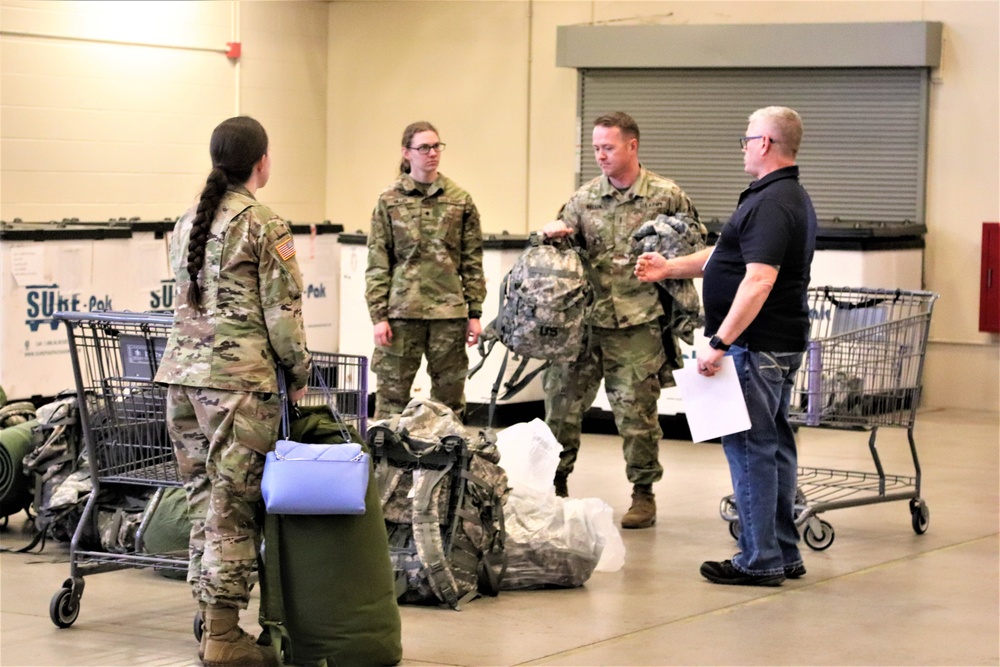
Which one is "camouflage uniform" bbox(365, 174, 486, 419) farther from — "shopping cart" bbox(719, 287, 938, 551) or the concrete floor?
"shopping cart" bbox(719, 287, 938, 551)

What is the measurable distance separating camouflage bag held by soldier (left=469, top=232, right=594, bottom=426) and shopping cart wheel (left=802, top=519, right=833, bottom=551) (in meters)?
1.27

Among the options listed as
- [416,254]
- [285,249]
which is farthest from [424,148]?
[285,249]

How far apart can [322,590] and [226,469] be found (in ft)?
1.49

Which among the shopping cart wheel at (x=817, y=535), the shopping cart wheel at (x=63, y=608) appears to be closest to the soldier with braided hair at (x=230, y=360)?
the shopping cart wheel at (x=63, y=608)

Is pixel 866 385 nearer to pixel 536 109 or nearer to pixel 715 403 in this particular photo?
pixel 715 403

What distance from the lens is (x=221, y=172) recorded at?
443 cm

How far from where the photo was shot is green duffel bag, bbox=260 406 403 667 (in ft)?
14.3

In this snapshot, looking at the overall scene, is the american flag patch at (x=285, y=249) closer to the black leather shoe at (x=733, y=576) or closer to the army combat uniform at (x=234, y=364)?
the army combat uniform at (x=234, y=364)

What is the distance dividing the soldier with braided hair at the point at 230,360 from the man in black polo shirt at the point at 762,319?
69.5 inches

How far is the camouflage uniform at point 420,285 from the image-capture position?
7.01 metres

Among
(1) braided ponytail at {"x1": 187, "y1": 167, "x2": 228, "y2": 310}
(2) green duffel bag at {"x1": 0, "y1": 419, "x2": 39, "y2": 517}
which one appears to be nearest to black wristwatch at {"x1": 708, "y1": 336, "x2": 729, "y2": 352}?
(1) braided ponytail at {"x1": 187, "y1": 167, "x2": 228, "y2": 310}

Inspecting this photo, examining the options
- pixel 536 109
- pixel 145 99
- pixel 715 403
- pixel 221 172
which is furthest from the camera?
pixel 536 109

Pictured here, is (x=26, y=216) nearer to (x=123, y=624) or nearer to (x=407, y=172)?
(x=407, y=172)

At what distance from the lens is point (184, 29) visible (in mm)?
12688
